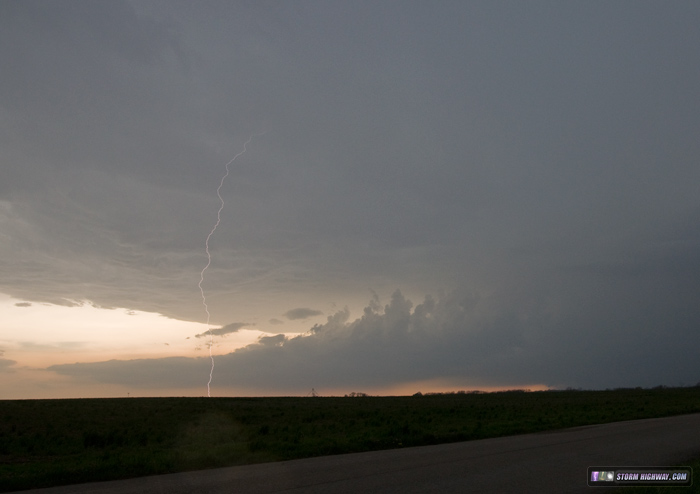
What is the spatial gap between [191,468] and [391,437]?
1006cm

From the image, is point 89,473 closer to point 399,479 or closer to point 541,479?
point 399,479

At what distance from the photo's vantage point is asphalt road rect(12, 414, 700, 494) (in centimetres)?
1124

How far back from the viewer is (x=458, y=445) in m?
20.2

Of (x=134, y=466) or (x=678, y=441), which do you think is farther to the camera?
(x=678, y=441)

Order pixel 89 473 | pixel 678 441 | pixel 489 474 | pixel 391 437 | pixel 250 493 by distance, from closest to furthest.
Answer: pixel 250 493, pixel 489 474, pixel 89 473, pixel 678 441, pixel 391 437

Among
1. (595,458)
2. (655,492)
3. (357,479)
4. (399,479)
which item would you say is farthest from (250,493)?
(595,458)

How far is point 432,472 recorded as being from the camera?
43.3 ft

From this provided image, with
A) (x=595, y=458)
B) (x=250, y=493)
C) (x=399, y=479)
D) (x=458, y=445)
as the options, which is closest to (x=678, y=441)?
(x=595, y=458)

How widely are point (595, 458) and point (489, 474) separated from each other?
190 inches

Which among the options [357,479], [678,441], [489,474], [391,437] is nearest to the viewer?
[357,479]

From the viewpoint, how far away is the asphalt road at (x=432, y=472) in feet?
36.9

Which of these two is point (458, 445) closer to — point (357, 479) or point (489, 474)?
point (489, 474)

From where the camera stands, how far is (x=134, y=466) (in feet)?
48.9

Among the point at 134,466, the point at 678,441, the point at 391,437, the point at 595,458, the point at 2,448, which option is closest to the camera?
the point at 134,466
